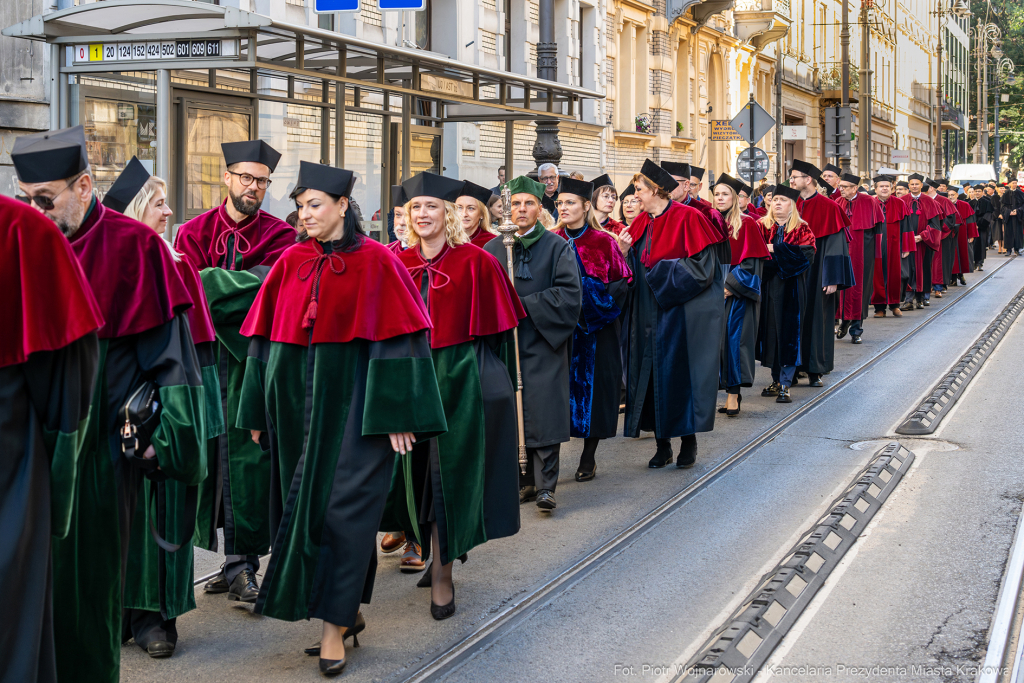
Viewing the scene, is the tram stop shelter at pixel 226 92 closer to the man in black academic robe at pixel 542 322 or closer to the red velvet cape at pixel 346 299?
the man in black academic robe at pixel 542 322

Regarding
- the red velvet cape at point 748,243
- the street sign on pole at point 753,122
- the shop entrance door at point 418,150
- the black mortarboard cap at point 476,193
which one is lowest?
the red velvet cape at point 748,243

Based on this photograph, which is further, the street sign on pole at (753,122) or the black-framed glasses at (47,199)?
the street sign on pole at (753,122)

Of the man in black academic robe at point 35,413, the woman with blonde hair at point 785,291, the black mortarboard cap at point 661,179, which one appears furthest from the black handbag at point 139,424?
the woman with blonde hair at point 785,291

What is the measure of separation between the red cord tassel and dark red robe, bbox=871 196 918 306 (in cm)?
1464

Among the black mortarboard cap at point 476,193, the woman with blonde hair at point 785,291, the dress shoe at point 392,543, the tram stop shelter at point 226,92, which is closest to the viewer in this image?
the dress shoe at point 392,543

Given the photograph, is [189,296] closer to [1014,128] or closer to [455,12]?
[455,12]

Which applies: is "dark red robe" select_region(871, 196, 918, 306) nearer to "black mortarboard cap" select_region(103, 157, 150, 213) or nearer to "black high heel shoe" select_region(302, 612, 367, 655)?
"black high heel shoe" select_region(302, 612, 367, 655)

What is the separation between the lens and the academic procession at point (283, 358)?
3502 millimetres

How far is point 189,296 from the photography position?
4.36 metres

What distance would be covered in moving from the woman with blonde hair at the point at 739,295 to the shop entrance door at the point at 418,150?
3.84 metres

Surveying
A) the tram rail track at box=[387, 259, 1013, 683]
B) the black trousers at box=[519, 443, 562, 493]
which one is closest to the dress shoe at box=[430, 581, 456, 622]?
the tram rail track at box=[387, 259, 1013, 683]

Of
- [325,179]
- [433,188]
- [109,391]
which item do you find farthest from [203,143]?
[109,391]

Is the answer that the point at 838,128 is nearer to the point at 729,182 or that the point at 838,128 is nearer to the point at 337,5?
the point at 729,182

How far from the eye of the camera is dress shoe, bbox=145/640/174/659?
4945mm
